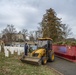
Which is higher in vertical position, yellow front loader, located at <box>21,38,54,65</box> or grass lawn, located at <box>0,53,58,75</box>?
yellow front loader, located at <box>21,38,54,65</box>

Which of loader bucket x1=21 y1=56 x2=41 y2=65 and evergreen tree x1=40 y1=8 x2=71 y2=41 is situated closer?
loader bucket x1=21 y1=56 x2=41 y2=65

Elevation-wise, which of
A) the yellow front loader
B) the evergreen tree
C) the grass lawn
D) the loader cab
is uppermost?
the evergreen tree

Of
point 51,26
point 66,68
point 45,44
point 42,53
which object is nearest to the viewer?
point 66,68

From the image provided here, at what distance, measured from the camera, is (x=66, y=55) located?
23.7m

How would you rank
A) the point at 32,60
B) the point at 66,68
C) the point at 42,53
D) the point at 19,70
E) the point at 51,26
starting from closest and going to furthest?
the point at 19,70
the point at 66,68
the point at 32,60
the point at 42,53
the point at 51,26

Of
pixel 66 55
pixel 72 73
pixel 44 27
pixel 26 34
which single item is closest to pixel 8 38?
pixel 26 34

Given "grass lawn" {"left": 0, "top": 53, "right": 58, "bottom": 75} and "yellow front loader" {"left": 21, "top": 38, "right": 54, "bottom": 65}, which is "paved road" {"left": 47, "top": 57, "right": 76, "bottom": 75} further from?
"yellow front loader" {"left": 21, "top": 38, "right": 54, "bottom": 65}

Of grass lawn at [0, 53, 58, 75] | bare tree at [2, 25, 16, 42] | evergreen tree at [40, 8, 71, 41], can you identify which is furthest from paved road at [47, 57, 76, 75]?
bare tree at [2, 25, 16, 42]

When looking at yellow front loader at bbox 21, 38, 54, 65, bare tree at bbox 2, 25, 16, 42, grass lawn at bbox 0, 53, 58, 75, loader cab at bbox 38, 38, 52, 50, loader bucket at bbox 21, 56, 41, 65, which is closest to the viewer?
grass lawn at bbox 0, 53, 58, 75

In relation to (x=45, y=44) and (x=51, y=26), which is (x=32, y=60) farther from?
(x=51, y=26)

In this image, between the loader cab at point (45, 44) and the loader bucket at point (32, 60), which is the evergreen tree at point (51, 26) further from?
the loader bucket at point (32, 60)

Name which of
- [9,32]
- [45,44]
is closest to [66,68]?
[45,44]

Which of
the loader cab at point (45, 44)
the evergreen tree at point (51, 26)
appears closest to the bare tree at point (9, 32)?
the evergreen tree at point (51, 26)

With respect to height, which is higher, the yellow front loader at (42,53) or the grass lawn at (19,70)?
the yellow front loader at (42,53)
